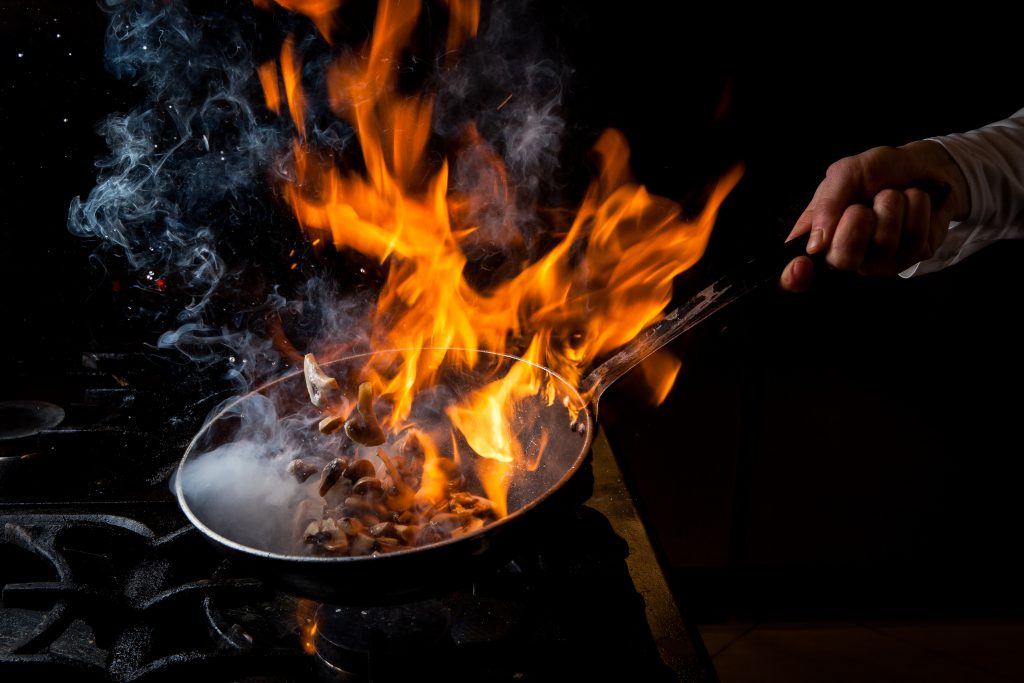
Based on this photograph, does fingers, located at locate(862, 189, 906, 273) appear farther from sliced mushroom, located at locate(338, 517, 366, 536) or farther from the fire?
sliced mushroom, located at locate(338, 517, 366, 536)

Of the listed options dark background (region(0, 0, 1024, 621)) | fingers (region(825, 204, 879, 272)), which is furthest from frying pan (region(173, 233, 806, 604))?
dark background (region(0, 0, 1024, 621))

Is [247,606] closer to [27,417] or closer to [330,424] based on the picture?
[330,424]

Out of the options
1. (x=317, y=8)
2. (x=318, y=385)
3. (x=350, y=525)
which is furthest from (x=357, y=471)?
(x=317, y=8)

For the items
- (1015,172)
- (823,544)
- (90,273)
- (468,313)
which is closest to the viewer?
(1015,172)

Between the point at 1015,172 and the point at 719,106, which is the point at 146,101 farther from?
the point at 1015,172

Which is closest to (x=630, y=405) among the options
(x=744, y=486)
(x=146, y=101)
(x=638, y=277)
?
(x=744, y=486)

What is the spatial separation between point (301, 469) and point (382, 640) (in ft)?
1.94

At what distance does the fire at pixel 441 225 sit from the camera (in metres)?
2.37

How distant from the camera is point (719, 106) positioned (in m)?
3.04

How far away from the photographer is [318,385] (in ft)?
6.06

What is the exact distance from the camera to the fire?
2367 millimetres

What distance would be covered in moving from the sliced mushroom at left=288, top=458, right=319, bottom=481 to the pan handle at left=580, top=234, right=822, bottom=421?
773 millimetres

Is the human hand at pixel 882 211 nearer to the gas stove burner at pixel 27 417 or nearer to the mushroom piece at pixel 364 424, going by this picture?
the mushroom piece at pixel 364 424

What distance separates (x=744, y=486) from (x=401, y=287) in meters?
2.32
